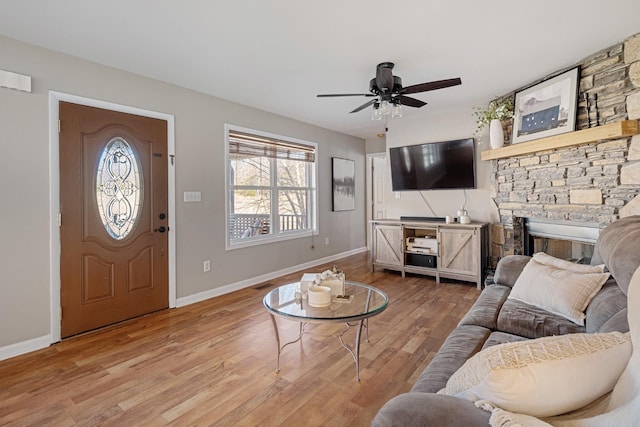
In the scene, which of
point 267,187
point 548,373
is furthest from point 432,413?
point 267,187

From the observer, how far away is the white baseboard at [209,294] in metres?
2.39

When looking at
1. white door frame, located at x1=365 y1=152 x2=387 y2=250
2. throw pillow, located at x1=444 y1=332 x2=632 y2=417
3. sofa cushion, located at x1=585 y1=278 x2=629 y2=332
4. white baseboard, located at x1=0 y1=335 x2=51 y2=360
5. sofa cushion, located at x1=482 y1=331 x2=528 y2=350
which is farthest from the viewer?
white door frame, located at x1=365 y1=152 x2=387 y2=250

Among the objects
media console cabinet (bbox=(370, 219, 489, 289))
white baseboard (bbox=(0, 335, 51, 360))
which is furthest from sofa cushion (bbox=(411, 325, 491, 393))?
white baseboard (bbox=(0, 335, 51, 360))

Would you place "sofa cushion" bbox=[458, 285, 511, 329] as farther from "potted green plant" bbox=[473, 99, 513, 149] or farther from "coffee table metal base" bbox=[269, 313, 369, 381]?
"potted green plant" bbox=[473, 99, 513, 149]

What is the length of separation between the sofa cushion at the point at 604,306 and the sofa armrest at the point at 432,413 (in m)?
1.05

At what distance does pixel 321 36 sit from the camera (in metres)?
2.40

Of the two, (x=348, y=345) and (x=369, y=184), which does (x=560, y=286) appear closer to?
(x=348, y=345)

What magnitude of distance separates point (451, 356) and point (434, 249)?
9.82 feet

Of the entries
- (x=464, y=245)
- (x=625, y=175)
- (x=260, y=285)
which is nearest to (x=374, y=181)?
(x=464, y=245)

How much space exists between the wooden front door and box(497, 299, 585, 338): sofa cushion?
3.10 meters

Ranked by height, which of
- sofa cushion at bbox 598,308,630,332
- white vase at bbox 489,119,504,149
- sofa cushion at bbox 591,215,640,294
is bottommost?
sofa cushion at bbox 598,308,630,332

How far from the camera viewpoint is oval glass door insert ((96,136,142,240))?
288 cm

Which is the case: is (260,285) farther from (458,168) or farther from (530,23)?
(530,23)

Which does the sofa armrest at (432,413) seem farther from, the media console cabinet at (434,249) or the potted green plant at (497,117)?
the potted green plant at (497,117)
